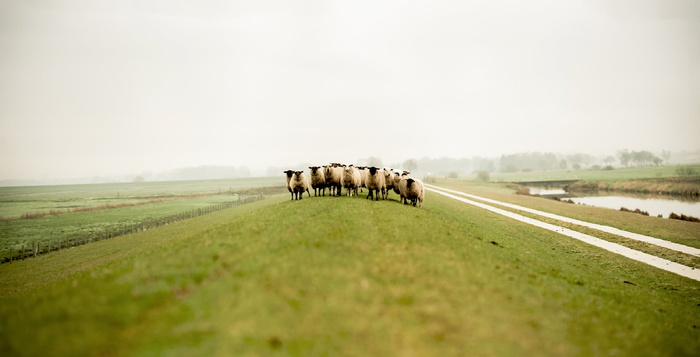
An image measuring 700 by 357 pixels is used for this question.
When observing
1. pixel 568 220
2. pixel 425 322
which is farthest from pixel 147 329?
pixel 568 220

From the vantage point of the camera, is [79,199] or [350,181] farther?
[79,199]

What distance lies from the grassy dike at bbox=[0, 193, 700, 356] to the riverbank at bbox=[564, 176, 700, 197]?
73184mm

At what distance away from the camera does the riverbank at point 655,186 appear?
5680 centimetres

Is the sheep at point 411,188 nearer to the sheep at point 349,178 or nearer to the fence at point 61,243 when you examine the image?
the sheep at point 349,178

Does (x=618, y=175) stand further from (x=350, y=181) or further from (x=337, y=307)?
(x=337, y=307)

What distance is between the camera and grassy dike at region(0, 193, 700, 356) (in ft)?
15.5

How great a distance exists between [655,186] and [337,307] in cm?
9052

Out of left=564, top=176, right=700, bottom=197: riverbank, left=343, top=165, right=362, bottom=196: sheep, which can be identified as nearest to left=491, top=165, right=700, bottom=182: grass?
left=564, top=176, right=700, bottom=197: riverbank

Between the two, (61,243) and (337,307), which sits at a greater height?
(337,307)

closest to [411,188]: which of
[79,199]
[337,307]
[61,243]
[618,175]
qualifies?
[337,307]

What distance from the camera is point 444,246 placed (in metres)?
9.66

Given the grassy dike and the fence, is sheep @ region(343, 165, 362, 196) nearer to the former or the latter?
the grassy dike

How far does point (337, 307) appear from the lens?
557 cm

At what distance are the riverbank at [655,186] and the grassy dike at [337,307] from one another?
73184mm
